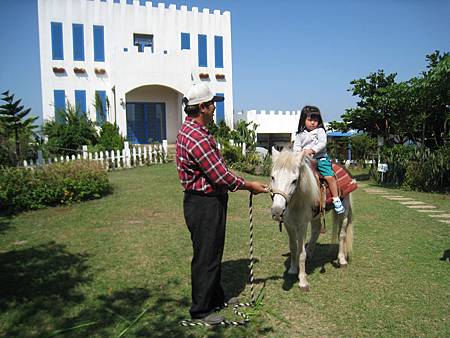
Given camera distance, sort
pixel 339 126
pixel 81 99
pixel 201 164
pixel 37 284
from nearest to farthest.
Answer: pixel 201 164 → pixel 37 284 → pixel 339 126 → pixel 81 99

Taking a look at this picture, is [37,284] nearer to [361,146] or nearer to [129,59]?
[129,59]

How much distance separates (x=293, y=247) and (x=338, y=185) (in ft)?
3.48

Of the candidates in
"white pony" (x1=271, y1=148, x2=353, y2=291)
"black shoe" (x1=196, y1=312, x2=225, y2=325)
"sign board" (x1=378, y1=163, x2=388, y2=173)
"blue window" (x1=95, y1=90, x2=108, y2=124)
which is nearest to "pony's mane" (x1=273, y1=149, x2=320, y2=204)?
"white pony" (x1=271, y1=148, x2=353, y2=291)

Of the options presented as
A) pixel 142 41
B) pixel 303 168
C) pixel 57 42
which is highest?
pixel 142 41

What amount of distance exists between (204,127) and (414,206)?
25.8ft

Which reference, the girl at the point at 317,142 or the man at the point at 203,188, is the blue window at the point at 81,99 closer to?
the girl at the point at 317,142

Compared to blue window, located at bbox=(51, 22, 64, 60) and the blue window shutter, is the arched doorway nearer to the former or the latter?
the blue window shutter

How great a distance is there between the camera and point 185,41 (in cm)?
2217

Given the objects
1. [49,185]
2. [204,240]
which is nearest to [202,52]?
[49,185]

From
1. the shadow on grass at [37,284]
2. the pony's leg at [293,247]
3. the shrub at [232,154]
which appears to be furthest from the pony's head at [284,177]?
the shrub at [232,154]

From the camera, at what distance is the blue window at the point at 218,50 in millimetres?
22859

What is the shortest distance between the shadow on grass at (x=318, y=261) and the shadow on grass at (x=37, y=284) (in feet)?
7.83

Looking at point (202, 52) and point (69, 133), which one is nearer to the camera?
point (69, 133)

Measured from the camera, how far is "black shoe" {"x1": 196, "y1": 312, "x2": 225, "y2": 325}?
3395 millimetres
